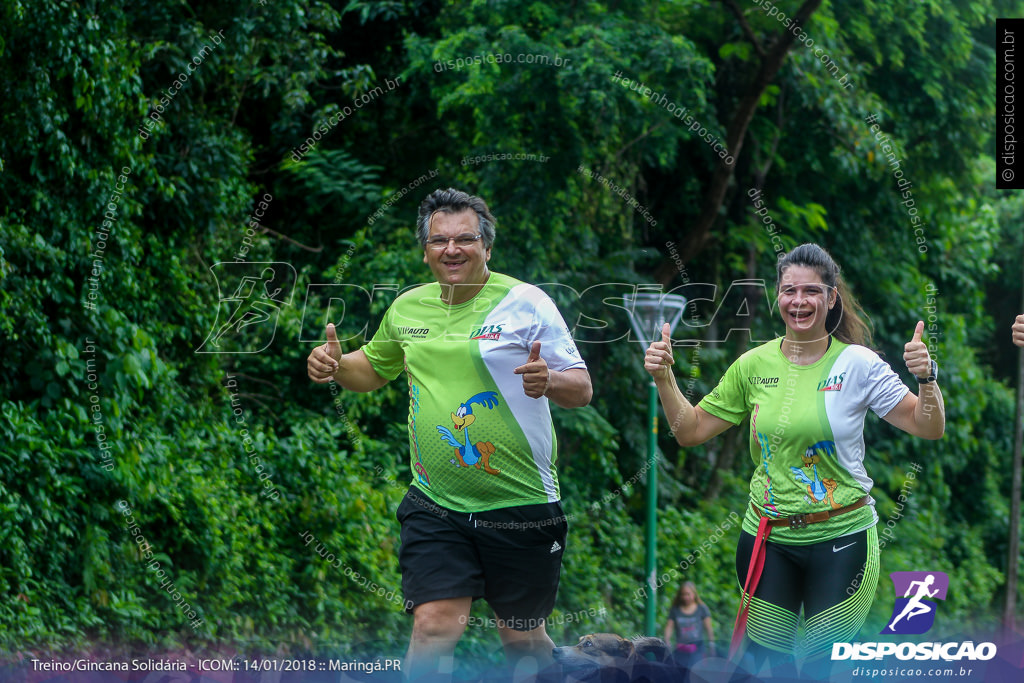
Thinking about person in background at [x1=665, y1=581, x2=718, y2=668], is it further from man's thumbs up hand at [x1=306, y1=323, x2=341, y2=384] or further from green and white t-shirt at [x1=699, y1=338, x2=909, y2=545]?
man's thumbs up hand at [x1=306, y1=323, x2=341, y2=384]

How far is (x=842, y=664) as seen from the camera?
3602mm

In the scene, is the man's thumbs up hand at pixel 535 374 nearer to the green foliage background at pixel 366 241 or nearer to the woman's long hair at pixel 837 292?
the woman's long hair at pixel 837 292

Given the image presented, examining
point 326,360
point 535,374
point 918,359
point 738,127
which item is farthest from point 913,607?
point 738,127

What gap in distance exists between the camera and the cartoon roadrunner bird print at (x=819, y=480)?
3.64m

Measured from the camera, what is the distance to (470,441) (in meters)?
3.49

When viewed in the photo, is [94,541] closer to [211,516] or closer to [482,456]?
[211,516]

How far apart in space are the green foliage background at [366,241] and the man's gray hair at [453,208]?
243 centimetres

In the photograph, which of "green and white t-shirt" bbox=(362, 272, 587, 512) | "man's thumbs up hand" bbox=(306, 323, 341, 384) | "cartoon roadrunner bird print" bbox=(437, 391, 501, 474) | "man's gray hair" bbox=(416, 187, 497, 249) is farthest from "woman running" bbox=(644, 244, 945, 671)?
"man's thumbs up hand" bbox=(306, 323, 341, 384)

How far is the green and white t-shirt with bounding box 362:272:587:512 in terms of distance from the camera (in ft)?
11.4

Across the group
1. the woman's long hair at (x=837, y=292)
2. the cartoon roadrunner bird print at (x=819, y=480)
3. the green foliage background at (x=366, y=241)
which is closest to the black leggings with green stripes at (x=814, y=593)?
the cartoon roadrunner bird print at (x=819, y=480)

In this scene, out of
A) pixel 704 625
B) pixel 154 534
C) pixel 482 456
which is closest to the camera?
pixel 482 456

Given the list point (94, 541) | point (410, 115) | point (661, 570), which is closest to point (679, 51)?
point (410, 115)

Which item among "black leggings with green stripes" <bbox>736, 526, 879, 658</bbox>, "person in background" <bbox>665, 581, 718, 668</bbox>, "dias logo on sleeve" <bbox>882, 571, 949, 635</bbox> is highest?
"black leggings with green stripes" <bbox>736, 526, 879, 658</bbox>

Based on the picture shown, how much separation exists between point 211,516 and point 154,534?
31 centimetres
